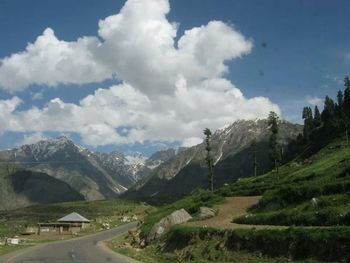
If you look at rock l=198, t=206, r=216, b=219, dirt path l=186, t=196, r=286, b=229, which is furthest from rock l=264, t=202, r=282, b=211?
rock l=198, t=206, r=216, b=219

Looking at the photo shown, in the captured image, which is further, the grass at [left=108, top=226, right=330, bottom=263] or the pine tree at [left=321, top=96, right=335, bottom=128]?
the pine tree at [left=321, top=96, right=335, bottom=128]

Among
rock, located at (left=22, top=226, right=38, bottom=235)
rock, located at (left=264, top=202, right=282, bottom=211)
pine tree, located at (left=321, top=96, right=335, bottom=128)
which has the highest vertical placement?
pine tree, located at (left=321, top=96, right=335, bottom=128)

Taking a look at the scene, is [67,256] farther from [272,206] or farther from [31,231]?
[31,231]

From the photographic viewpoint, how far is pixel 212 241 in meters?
39.0

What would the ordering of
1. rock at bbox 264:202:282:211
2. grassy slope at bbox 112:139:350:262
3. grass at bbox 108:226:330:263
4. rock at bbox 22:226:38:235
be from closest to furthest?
1. grassy slope at bbox 112:139:350:262
2. grass at bbox 108:226:330:263
3. rock at bbox 264:202:282:211
4. rock at bbox 22:226:38:235

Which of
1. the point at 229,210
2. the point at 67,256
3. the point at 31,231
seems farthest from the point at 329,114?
the point at 67,256

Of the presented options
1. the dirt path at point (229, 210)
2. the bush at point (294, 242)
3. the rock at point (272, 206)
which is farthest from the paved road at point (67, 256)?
the rock at point (272, 206)

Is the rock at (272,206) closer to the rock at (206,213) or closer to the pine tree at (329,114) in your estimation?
the rock at (206,213)

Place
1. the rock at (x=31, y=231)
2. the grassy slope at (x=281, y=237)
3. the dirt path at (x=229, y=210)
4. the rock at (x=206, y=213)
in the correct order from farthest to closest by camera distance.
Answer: the rock at (x=31, y=231), the rock at (x=206, y=213), the dirt path at (x=229, y=210), the grassy slope at (x=281, y=237)

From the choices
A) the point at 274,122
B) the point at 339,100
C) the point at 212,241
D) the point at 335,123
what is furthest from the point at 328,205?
the point at 339,100

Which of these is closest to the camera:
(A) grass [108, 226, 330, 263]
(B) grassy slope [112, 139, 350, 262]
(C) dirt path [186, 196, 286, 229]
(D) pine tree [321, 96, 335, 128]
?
(B) grassy slope [112, 139, 350, 262]

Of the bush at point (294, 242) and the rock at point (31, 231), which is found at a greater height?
the bush at point (294, 242)

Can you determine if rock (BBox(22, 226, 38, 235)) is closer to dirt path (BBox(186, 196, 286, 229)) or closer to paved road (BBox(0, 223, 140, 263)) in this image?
paved road (BBox(0, 223, 140, 263))

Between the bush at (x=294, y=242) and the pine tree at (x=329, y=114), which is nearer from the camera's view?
the bush at (x=294, y=242)
